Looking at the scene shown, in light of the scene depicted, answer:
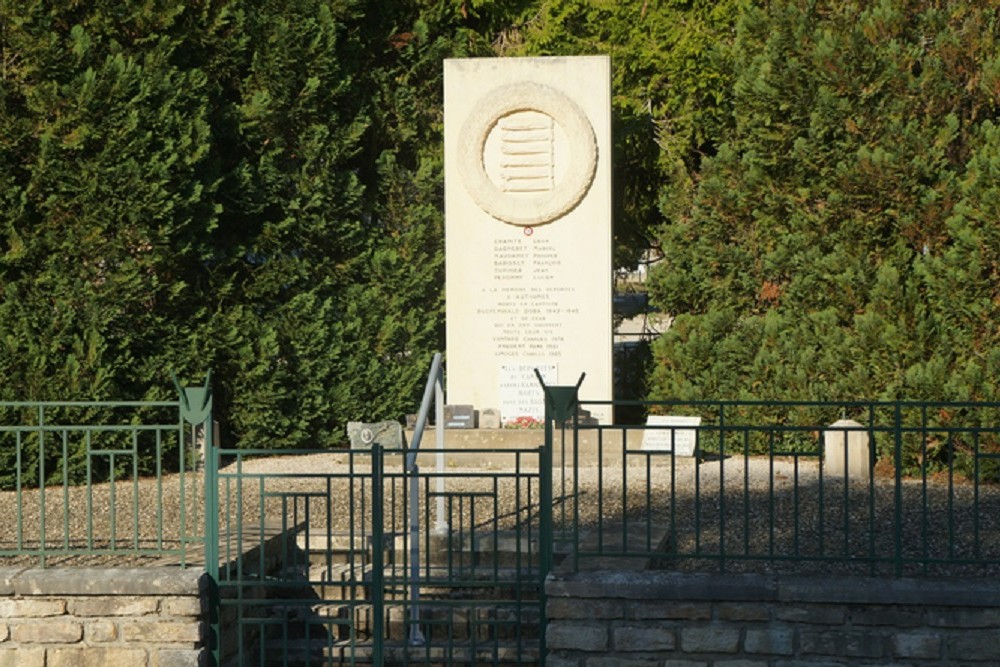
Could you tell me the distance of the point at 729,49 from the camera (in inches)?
545

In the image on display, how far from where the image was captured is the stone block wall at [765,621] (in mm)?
7137

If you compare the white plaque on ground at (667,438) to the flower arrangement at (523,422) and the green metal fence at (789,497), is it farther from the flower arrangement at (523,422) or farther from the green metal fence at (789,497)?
the flower arrangement at (523,422)

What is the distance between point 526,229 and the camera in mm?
13109

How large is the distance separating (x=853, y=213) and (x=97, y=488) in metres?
6.26

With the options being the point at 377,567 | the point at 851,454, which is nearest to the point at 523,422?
the point at 851,454

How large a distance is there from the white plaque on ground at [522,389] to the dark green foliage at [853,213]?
1.39 meters

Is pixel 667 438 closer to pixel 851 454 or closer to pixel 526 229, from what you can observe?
pixel 851 454

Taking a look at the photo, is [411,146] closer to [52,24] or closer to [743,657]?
[52,24]

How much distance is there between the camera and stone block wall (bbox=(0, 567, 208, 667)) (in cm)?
768

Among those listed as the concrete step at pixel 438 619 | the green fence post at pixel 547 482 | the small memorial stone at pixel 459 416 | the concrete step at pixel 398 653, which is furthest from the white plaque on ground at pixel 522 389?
the green fence post at pixel 547 482

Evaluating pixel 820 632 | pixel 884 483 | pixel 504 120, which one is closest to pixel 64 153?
pixel 504 120

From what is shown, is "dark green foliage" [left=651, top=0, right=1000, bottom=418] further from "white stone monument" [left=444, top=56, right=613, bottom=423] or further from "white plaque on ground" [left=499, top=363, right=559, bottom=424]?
"white plaque on ground" [left=499, top=363, right=559, bottom=424]

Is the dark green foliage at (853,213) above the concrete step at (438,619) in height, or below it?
above

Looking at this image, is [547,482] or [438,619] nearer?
[547,482]
